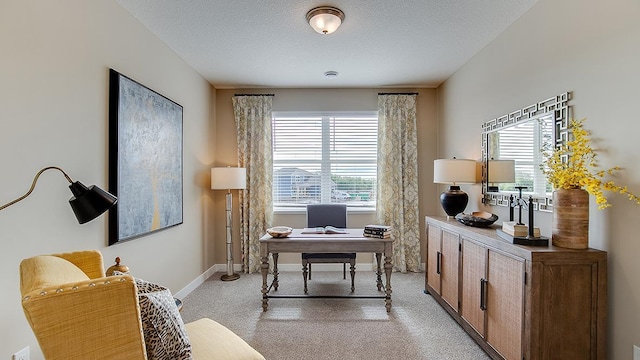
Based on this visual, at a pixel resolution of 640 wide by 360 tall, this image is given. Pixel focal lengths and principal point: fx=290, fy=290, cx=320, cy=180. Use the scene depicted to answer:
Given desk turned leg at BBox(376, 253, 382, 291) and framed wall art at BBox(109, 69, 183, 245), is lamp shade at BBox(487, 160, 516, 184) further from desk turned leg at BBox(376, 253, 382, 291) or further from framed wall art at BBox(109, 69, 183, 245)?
framed wall art at BBox(109, 69, 183, 245)

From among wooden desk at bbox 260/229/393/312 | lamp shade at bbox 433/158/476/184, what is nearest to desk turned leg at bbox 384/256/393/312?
wooden desk at bbox 260/229/393/312

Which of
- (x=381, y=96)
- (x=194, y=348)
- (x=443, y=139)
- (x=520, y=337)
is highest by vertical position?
(x=381, y=96)

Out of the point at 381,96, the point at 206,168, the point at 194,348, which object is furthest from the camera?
the point at 381,96

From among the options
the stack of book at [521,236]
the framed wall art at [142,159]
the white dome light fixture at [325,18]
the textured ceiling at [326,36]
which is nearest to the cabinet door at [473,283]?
the stack of book at [521,236]

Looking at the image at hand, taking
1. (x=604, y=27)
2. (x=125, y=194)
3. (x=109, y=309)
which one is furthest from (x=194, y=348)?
(x=604, y=27)

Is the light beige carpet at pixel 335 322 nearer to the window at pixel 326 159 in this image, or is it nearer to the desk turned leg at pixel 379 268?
the desk turned leg at pixel 379 268

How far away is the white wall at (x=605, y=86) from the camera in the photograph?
158cm

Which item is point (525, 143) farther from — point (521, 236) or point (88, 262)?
point (88, 262)

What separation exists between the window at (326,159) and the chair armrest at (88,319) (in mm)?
3354

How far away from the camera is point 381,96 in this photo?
169 inches

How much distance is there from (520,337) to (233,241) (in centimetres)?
356

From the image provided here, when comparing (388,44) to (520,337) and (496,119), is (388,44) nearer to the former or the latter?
(496,119)

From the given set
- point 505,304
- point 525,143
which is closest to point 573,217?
point 505,304

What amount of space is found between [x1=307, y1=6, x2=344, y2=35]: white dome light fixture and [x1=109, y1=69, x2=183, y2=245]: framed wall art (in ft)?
5.16
